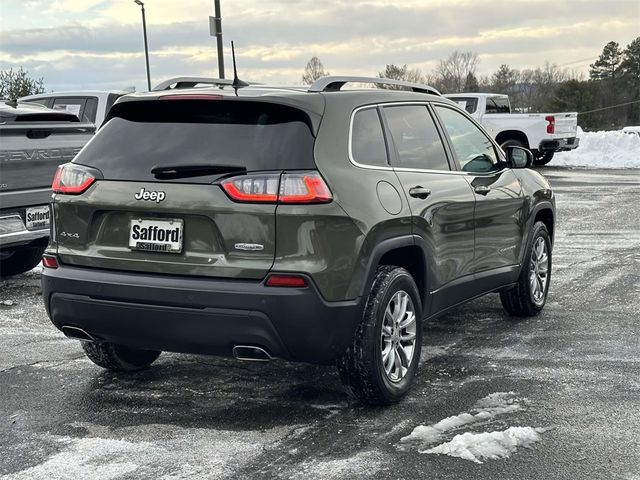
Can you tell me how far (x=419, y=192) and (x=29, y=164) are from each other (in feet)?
13.1

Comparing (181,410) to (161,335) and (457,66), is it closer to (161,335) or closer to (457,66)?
(161,335)

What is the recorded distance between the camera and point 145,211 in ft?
13.7

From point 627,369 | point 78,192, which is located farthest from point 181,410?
point 627,369

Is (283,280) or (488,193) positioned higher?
(488,193)

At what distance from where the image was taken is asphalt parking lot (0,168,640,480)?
374 centimetres

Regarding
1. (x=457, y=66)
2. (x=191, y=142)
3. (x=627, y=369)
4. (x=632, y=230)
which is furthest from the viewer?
(x=457, y=66)

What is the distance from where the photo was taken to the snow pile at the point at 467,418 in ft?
13.2

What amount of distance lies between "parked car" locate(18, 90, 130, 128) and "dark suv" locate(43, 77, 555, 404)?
9389mm

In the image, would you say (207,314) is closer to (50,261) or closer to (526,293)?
(50,261)

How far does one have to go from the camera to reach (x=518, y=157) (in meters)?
6.24

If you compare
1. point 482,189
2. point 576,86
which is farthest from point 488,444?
point 576,86

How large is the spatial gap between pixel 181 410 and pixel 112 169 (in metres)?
1.31

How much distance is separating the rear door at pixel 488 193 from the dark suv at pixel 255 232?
2.20ft

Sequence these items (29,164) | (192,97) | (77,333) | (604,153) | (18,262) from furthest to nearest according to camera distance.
Result: (604,153) < (18,262) < (29,164) < (77,333) < (192,97)
